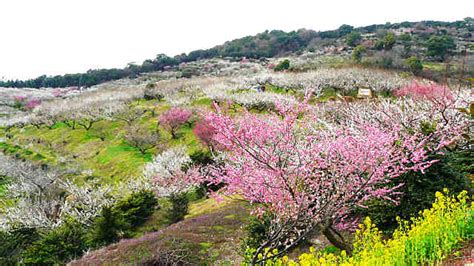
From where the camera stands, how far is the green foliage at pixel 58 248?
52.9 ft

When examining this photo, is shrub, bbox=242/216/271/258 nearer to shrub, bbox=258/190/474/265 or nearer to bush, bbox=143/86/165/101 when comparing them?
shrub, bbox=258/190/474/265

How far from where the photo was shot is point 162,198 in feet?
84.2

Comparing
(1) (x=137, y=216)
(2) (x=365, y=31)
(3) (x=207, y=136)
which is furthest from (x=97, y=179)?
(2) (x=365, y=31)

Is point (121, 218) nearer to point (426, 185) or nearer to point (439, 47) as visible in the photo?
point (426, 185)

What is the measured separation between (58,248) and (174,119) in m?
27.6

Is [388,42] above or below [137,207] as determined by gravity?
above

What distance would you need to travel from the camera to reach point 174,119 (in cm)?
4325

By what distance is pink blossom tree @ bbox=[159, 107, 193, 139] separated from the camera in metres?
43.2

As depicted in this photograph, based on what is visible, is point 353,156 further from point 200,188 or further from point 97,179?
point 97,179

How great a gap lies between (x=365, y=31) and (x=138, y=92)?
9875cm

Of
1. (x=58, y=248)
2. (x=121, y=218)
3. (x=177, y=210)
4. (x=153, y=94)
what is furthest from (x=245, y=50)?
(x=58, y=248)

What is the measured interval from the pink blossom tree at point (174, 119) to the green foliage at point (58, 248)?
85.0 feet

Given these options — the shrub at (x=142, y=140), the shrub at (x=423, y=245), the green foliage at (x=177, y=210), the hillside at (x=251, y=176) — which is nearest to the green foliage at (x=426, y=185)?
the hillside at (x=251, y=176)

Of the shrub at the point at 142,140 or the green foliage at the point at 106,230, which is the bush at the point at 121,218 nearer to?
the green foliage at the point at 106,230
